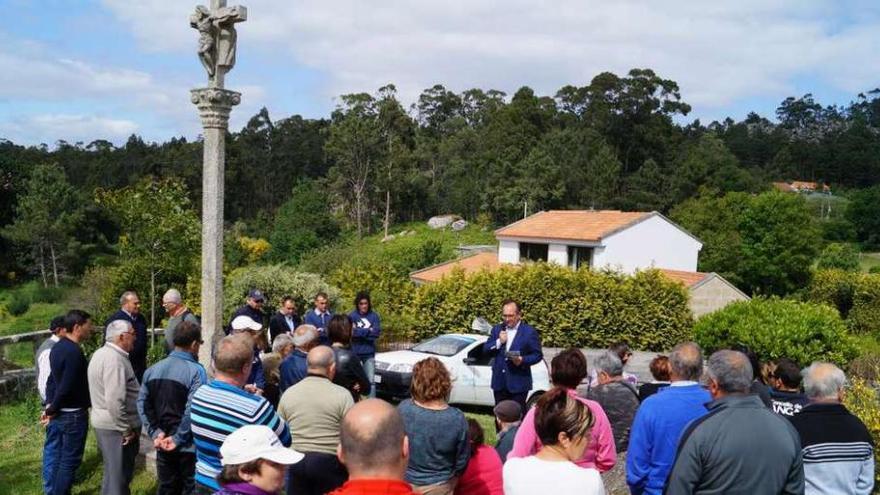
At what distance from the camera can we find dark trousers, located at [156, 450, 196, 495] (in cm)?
482

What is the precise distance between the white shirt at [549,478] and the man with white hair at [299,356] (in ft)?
8.72

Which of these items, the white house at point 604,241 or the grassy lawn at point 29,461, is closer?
the grassy lawn at point 29,461

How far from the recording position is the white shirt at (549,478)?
292cm

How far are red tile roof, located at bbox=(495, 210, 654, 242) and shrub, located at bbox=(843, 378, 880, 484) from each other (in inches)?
945

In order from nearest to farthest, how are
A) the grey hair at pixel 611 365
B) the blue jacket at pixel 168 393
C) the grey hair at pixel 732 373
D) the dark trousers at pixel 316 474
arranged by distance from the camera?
the grey hair at pixel 732 373
the dark trousers at pixel 316 474
the blue jacket at pixel 168 393
the grey hair at pixel 611 365

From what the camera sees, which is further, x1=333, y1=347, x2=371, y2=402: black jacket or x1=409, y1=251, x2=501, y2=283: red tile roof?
x1=409, y1=251, x2=501, y2=283: red tile roof

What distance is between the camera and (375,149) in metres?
58.2

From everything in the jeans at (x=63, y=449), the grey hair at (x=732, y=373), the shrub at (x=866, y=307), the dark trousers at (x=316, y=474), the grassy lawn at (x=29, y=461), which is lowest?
the shrub at (x=866, y=307)

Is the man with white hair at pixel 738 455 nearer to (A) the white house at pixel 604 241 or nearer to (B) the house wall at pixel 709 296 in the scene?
(B) the house wall at pixel 709 296

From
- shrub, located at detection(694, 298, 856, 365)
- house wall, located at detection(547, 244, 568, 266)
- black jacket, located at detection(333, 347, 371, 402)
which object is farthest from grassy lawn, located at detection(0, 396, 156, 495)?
house wall, located at detection(547, 244, 568, 266)

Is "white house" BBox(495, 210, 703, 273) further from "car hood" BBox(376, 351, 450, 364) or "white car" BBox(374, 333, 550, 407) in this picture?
"white car" BBox(374, 333, 550, 407)

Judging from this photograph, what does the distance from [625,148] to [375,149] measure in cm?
2421

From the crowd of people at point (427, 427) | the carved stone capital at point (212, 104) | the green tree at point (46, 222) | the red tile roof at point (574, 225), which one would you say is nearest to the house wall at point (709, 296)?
the red tile roof at point (574, 225)

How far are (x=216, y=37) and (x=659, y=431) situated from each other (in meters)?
7.10
